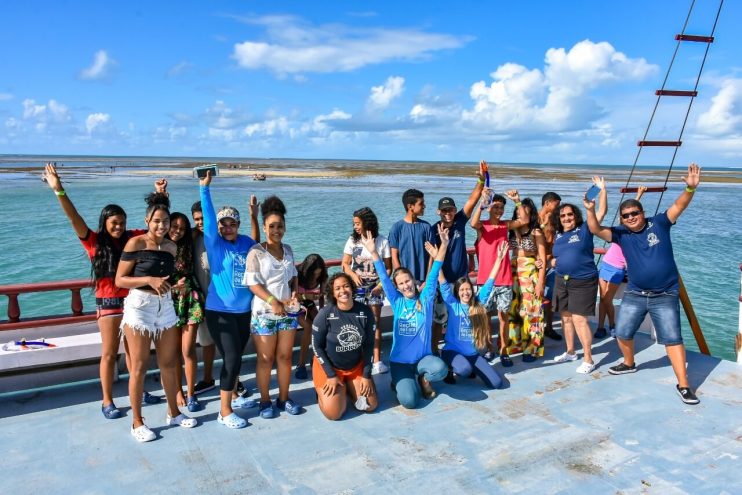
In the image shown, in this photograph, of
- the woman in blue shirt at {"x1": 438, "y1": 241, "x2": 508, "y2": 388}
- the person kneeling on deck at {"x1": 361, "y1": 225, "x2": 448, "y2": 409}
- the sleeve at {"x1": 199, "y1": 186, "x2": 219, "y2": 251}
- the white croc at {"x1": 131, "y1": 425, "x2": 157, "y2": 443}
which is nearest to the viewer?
the white croc at {"x1": 131, "y1": 425, "x2": 157, "y2": 443}

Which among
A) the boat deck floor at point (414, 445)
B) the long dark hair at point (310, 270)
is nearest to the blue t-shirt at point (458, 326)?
the boat deck floor at point (414, 445)

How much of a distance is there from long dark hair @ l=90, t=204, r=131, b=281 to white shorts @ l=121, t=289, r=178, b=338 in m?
0.29

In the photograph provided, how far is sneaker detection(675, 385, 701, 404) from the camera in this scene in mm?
4363

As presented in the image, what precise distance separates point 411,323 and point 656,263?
222 centimetres

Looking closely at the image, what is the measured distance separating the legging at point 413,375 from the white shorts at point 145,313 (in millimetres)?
1935

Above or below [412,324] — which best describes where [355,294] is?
above

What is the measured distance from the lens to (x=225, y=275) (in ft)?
13.1

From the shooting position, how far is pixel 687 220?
78.8 feet

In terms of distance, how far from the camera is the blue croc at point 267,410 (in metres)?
4.09

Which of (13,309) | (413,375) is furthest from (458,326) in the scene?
(13,309)

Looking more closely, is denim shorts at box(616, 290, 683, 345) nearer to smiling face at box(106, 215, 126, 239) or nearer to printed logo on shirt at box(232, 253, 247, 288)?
printed logo on shirt at box(232, 253, 247, 288)

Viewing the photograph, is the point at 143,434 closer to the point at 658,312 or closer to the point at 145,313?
the point at 145,313

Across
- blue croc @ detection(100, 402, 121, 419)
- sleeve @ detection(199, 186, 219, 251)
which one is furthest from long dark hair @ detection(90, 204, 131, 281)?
blue croc @ detection(100, 402, 121, 419)

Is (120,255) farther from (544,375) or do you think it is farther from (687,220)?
(687,220)
